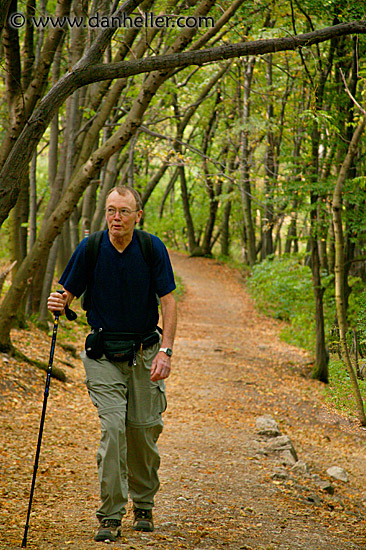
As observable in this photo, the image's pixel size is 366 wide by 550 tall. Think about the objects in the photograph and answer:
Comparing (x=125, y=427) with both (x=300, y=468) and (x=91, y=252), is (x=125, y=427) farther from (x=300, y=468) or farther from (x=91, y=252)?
(x=300, y=468)

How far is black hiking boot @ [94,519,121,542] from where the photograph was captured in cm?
359

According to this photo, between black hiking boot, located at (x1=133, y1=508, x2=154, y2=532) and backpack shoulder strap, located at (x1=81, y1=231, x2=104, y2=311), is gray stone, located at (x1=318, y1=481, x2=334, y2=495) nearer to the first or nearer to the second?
black hiking boot, located at (x1=133, y1=508, x2=154, y2=532)

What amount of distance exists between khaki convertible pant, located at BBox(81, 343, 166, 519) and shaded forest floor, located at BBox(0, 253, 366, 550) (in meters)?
0.26

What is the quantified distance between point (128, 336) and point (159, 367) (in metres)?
0.29

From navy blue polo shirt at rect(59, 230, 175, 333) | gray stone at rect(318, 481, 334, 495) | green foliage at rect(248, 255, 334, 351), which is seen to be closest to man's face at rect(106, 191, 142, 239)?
navy blue polo shirt at rect(59, 230, 175, 333)

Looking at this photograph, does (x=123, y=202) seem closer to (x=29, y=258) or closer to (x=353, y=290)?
(x=29, y=258)

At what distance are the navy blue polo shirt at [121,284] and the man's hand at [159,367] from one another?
0.78 feet

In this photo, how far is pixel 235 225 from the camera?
3656 cm

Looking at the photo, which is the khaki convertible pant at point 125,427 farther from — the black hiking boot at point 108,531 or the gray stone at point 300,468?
the gray stone at point 300,468

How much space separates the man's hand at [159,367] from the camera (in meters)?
3.82


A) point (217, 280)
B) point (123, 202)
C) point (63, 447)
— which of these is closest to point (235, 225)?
point (217, 280)

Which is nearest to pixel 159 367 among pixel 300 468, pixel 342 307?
pixel 342 307

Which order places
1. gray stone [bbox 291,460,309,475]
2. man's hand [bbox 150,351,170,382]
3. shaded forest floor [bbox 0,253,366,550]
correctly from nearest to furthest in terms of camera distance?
man's hand [bbox 150,351,170,382] → shaded forest floor [bbox 0,253,366,550] → gray stone [bbox 291,460,309,475]

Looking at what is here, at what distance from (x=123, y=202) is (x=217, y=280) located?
23.6 m
